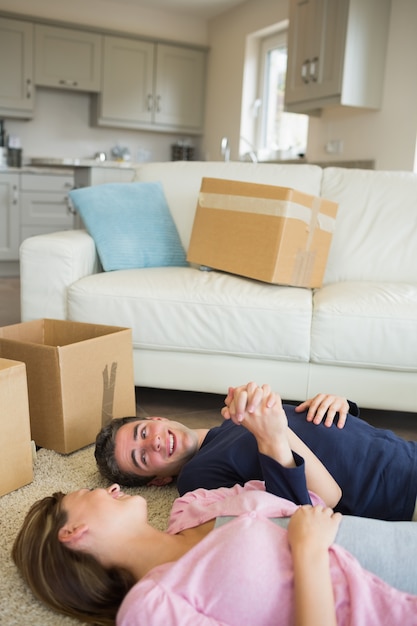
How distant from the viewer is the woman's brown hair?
1.03 metres

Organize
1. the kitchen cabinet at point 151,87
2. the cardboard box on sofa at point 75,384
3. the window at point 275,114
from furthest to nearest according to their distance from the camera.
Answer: the kitchen cabinet at point 151,87, the window at point 275,114, the cardboard box on sofa at point 75,384

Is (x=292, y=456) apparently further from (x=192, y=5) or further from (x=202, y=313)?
(x=192, y=5)

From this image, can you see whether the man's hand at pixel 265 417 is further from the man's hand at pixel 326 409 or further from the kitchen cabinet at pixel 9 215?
the kitchen cabinet at pixel 9 215

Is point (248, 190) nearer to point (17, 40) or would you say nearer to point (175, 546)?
point (175, 546)

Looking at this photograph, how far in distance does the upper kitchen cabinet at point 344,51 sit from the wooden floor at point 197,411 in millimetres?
2585

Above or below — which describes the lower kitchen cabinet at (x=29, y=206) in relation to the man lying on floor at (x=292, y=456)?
above

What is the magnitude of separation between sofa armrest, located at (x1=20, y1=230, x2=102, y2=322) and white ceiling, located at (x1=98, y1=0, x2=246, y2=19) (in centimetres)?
464

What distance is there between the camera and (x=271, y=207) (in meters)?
2.33

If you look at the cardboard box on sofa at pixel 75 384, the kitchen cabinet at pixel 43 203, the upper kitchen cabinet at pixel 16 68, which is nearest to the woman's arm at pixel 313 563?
the cardboard box on sofa at pixel 75 384

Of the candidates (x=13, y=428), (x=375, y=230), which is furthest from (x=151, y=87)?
(x=13, y=428)

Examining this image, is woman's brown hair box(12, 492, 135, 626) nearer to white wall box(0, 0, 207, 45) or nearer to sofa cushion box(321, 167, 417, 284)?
sofa cushion box(321, 167, 417, 284)

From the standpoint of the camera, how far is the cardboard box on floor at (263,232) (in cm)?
231

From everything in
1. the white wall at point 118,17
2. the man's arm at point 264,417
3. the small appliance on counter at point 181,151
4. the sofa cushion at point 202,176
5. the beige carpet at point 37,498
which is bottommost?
the beige carpet at point 37,498

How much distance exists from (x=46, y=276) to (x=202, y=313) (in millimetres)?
590
